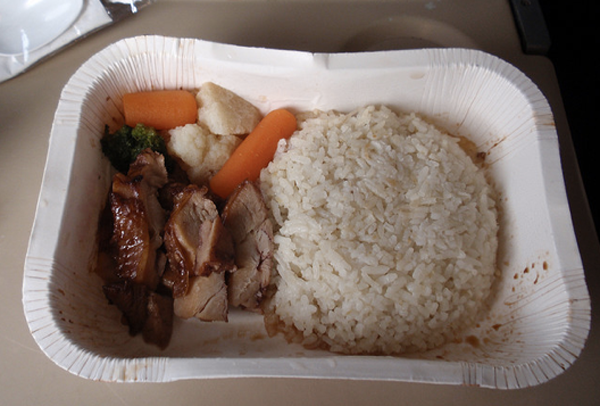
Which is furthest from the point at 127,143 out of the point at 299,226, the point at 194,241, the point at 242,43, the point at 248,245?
the point at 242,43

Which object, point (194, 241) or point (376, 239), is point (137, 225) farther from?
point (376, 239)

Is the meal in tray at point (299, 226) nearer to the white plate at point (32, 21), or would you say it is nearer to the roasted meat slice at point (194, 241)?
the roasted meat slice at point (194, 241)

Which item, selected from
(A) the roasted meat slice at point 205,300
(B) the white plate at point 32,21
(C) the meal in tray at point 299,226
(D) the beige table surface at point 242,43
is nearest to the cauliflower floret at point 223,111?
(C) the meal in tray at point 299,226

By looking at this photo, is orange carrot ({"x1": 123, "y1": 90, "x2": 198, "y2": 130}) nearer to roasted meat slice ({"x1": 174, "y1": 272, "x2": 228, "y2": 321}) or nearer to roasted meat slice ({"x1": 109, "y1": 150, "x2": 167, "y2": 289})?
roasted meat slice ({"x1": 109, "y1": 150, "x2": 167, "y2": 289})

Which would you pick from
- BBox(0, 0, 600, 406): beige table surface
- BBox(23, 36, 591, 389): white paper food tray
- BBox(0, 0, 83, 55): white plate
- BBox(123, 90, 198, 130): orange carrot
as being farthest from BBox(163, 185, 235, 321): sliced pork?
BBox(0, 0, 83, 55): white plate

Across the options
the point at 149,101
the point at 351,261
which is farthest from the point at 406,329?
the point at 149,101

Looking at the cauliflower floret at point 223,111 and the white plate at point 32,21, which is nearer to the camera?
the cauliflower floret at point 223,111

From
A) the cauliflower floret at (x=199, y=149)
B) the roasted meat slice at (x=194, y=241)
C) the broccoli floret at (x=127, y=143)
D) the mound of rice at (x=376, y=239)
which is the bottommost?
the mound of rice at (x=376, y=239)
